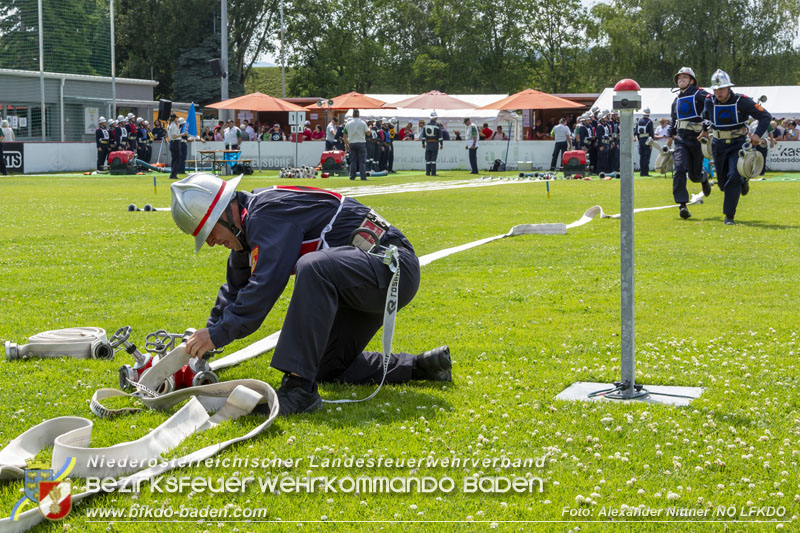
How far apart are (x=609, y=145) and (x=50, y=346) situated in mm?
31572

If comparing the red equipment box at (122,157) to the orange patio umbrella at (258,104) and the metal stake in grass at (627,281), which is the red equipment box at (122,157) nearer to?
the orange patio umbrella at (258,104)

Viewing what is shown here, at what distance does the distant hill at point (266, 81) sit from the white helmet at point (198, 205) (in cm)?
9388

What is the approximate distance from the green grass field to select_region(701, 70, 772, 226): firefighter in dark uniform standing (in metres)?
2.06

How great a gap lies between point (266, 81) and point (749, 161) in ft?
333

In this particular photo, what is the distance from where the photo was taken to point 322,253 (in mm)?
4746

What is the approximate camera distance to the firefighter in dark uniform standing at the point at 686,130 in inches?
589

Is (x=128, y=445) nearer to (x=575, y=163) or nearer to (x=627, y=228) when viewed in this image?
(x=627, y=228)

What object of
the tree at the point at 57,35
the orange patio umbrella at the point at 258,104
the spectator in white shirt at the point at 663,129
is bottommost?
the spectator in white shirt at the point at 663,129

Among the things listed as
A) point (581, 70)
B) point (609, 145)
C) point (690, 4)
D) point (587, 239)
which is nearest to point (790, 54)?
point (690, 4)

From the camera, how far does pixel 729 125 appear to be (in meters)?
14.3

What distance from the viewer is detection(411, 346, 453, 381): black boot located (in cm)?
532

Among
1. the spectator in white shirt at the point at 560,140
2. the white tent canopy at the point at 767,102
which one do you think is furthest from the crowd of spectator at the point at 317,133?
the white tent canopy at the point at 767,102

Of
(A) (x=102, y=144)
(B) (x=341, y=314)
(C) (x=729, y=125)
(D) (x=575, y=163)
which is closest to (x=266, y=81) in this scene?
(A) (x=102, y=144)

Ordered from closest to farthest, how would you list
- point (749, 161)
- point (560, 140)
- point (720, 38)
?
point (749, 161) → point (560, 140) → point (720, 38)
